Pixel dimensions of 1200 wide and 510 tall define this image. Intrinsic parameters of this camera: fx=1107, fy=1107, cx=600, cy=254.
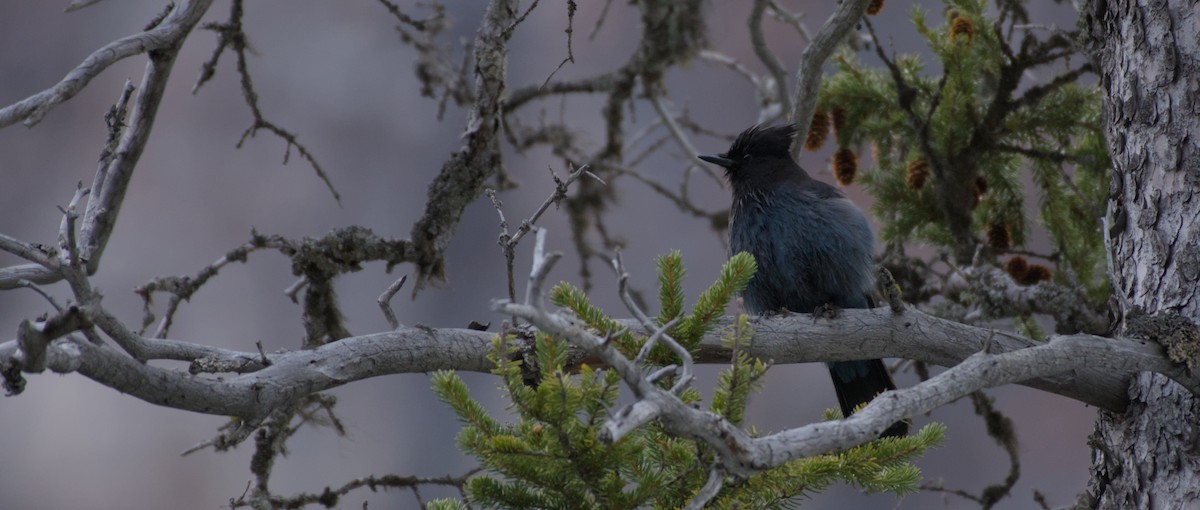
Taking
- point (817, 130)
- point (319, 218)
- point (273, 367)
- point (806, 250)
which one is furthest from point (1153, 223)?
point (319, 218)

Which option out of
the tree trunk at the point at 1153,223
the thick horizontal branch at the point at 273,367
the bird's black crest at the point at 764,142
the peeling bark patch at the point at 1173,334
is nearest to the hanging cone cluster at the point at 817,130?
the bird's black crest at the point at 764,142

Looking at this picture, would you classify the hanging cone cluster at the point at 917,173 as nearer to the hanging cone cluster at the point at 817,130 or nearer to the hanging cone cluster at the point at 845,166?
the hanging cone cluster at the point at 845,166

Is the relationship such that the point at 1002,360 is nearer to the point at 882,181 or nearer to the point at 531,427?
the point at 531,427

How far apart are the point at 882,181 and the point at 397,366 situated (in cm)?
284

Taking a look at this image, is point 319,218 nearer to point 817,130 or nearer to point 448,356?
point 817,130

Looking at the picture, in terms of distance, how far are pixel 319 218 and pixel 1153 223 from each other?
8304 millimetres

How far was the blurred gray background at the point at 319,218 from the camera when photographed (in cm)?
956

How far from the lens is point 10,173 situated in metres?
10.5

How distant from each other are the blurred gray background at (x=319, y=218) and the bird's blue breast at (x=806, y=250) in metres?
4.00

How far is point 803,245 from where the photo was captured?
4602mm

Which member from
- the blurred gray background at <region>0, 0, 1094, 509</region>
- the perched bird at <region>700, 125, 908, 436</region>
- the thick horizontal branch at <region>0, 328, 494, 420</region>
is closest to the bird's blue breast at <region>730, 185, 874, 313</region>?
the perched bird at <region>700, 125, 908, 436</region>

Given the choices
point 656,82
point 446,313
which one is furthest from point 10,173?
point 656,82

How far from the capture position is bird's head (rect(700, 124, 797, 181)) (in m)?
5.04

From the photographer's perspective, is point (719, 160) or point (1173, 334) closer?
point (1173, 334)
